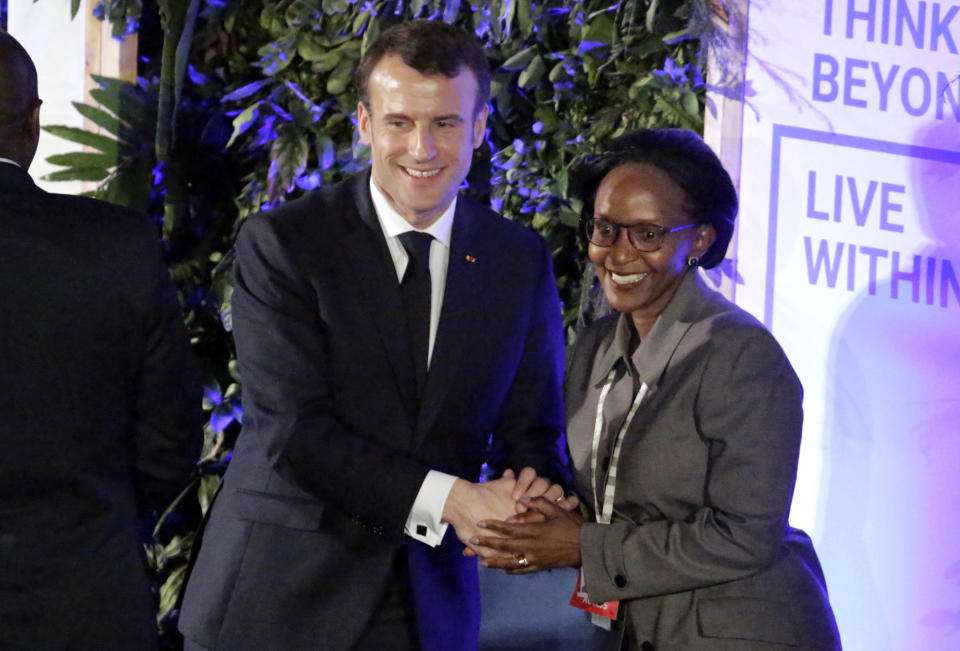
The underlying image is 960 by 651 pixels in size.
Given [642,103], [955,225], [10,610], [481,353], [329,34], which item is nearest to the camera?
[10,610]

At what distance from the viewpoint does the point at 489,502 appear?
2293 mm

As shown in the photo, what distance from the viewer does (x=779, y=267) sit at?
292 centimetres

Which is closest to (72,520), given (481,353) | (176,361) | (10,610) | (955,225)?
(10,610)

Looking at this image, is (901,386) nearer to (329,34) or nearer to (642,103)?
(642,103)

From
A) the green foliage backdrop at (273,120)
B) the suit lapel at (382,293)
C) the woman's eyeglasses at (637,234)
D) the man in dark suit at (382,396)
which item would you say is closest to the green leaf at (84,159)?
the green foliage backdrop at (273,120)

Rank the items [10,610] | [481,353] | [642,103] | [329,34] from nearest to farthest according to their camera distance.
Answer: [10,610], [481,353], [642,103], [329,34]

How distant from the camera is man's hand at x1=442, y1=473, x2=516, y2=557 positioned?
2277mm

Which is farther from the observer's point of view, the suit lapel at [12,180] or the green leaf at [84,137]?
the green leaf at [84,137]

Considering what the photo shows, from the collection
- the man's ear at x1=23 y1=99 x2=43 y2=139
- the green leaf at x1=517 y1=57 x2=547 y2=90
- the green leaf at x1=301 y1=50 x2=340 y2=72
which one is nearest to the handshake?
the man's ear at x1=23 y1=99 x2=43 y2=139

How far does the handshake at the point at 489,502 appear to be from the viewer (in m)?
2.27

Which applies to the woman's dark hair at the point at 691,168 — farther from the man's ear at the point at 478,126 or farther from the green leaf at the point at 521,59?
the green leaf at the point at 521,59

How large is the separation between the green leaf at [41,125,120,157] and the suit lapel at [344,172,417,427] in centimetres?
169

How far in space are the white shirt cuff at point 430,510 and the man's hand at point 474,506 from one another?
1 centimetres

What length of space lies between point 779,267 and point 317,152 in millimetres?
1570
